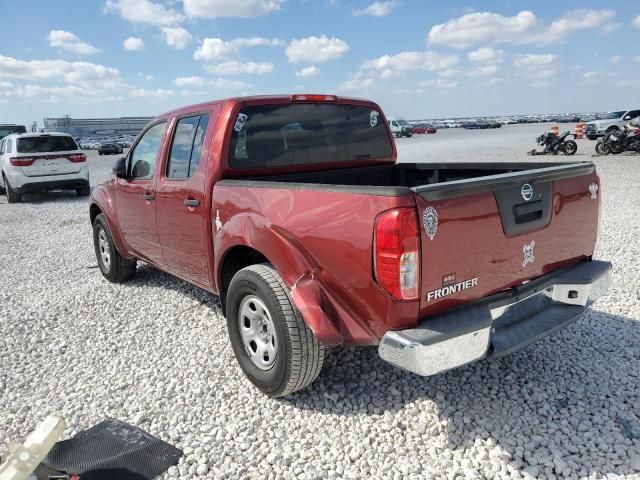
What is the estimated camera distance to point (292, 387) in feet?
10.00

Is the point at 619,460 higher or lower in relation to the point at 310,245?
lower

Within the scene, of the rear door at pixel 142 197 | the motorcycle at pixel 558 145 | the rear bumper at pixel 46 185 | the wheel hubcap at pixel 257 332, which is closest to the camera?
the wheel hubcap at pixel 257 332

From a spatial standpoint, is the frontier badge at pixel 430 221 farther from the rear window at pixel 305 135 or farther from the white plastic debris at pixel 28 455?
the white plastic debris at pixel 28 455

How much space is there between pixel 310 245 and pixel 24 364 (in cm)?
269

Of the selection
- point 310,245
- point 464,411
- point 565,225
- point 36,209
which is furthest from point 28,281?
point 36,209

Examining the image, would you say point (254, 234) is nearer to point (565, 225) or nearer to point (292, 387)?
point (292, 387)

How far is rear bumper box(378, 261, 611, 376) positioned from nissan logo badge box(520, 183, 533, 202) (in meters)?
0.53

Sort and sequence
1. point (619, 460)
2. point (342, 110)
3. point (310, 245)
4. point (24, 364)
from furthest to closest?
point (342, 110), point (24, 364), point (310, 245), point (619, 460)

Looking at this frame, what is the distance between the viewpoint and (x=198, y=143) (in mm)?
3953

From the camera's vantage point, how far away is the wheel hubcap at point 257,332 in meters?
3.19

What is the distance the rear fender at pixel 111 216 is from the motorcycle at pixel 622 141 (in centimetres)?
1976

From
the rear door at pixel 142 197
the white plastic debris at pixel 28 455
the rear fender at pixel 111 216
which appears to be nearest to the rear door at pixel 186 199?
the rear door at pixel 142 197

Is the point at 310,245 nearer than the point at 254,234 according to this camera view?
Yes

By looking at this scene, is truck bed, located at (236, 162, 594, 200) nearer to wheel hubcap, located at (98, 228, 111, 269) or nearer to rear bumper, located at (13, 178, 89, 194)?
wheel hubcap, located at (98, 228, 111, 269)
